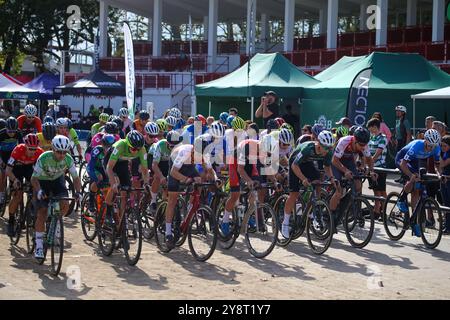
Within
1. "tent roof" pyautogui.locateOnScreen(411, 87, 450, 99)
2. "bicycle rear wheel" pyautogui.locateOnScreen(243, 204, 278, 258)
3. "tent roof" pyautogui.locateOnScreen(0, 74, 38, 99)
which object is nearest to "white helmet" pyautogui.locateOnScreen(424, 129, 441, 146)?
"bicycle rear wheel" pyautogui.locateOnScreen(243, 204, 278, 258)

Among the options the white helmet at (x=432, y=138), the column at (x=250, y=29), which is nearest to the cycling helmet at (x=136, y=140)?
the white helmet at (x=432, y=138)

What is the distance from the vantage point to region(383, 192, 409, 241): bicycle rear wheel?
42.7ft

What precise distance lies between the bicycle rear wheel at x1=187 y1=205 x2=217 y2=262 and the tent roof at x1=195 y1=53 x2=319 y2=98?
1372 cm

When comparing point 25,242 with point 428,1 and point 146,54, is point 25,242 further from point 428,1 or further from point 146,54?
point 146,54

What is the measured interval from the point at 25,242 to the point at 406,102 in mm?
13566

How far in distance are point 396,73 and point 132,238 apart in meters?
14.4

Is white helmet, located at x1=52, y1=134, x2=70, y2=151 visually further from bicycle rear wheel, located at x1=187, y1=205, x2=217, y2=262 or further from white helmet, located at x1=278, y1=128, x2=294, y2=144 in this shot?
white helmet, located at x1=278, y1=128, x2=294, y2=144

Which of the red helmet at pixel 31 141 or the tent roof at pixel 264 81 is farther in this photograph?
the tent roof at pixel 264 81

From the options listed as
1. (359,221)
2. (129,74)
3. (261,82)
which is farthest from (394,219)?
(261,82)

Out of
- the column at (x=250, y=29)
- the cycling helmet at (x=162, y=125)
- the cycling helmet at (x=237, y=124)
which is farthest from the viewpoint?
the column at (x=250, y=29)

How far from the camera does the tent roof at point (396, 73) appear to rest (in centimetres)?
2278

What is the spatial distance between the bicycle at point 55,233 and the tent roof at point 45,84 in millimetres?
26531

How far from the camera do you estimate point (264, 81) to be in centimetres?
2536

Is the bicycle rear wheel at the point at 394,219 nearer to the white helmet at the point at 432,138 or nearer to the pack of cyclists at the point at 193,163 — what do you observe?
the pack of cyclists at the point at 193,163
